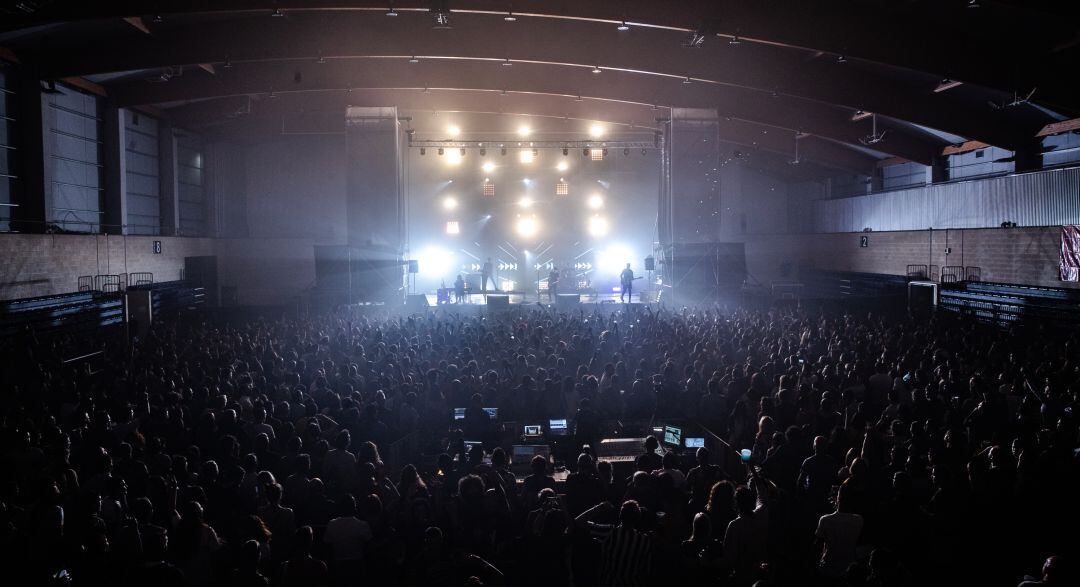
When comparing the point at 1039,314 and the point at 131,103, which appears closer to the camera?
the point at 1039,314

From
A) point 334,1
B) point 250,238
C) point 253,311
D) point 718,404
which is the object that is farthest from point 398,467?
point 250,238

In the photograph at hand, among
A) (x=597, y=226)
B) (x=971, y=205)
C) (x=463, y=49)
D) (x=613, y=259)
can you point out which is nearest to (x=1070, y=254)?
(x=971, y=205)

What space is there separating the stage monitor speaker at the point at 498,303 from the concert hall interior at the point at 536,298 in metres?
0.17

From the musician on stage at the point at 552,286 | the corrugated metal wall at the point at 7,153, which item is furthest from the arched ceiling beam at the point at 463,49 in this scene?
the musician on stage at the point at 552,286

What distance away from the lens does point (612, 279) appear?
33.8 m

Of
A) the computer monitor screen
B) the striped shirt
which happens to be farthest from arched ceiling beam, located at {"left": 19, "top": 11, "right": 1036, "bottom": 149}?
the striped shirt

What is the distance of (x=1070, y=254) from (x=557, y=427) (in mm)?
16880

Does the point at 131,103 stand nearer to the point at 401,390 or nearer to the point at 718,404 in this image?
the point at 401,390

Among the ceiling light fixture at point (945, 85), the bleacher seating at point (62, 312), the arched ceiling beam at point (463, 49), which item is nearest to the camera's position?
the bleacher seating at point (62, 312)

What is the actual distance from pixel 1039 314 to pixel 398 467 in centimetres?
1757

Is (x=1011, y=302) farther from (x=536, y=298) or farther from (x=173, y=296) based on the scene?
(x=173, y=296)

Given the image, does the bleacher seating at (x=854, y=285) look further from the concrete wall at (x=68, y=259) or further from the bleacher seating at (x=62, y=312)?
the concrete wall at (x=68, y=259)

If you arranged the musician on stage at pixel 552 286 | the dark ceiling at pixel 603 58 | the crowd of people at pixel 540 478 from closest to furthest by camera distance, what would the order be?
the crowd of people at pixel 540 478 < the dark ceiling at pixel 603 58 < the musician on stage at pixel 552 286

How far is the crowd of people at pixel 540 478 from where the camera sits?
4.73 metres
